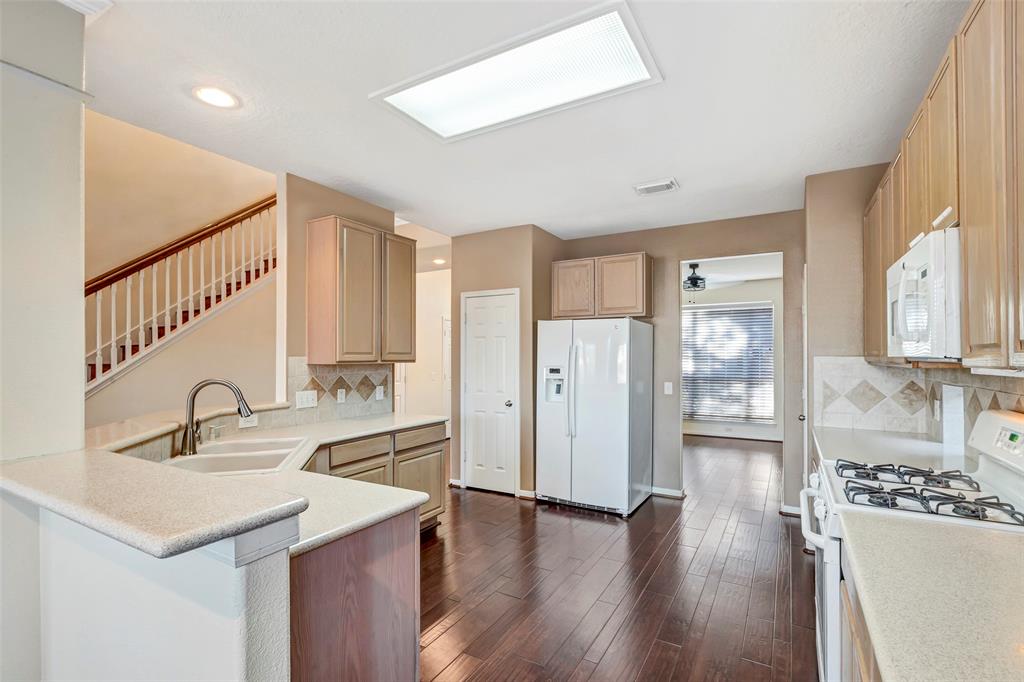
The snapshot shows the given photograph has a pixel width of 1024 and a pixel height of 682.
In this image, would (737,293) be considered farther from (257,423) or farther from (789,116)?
(257,423)

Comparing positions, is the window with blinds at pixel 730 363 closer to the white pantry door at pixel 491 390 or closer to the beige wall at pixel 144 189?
the white pantry door at pixel 491 390

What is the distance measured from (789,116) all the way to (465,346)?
3389mm

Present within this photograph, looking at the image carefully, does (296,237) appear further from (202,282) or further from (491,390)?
(491,390)

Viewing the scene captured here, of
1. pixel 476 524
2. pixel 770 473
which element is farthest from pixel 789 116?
pixel 770 473

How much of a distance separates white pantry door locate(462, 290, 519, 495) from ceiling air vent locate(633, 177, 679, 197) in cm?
156

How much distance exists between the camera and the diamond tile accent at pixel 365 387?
3.76m

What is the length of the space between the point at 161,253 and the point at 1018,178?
5327 millimetres

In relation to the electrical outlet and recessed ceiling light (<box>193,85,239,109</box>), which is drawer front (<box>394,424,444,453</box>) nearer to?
the electrical outlet

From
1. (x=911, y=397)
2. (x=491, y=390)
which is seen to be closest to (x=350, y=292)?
(x=491, y=390)

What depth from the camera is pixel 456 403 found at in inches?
197

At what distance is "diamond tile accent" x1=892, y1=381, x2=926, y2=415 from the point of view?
116 inches

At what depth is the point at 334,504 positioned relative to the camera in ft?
4.79

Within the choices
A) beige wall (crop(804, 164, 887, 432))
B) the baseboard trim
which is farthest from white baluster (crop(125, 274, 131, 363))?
beige wall (crop(804, 164, 887, 432))

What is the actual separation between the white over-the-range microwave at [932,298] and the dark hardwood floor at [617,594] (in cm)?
148
